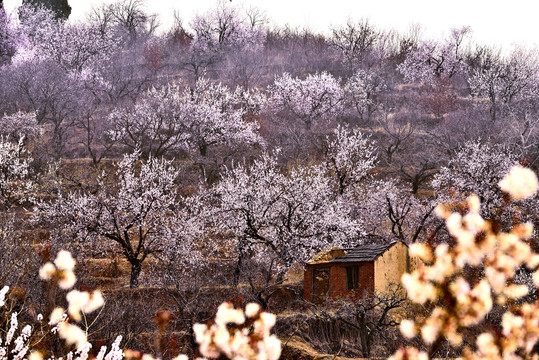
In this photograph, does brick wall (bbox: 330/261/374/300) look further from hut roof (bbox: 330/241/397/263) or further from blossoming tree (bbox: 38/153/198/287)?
blossoming tree (bbox: 38/153/198/287)

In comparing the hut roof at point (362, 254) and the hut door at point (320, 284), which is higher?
the hut roof at point (362, 254)

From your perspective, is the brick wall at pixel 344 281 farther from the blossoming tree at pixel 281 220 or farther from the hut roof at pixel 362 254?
the blossoming tree at pixel 281 220

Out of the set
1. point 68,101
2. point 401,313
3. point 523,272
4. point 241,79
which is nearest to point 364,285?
point 401,313

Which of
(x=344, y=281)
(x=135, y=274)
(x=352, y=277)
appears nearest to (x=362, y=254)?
(x=352, y=277)

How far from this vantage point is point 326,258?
3231 cm

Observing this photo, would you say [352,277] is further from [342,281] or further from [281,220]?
[281,220]

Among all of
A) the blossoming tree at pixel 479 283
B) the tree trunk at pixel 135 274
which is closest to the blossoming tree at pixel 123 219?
the tree trunk at pixel 135 274

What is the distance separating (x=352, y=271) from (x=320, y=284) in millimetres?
2273

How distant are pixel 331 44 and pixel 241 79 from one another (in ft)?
71.9

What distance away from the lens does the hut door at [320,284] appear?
3247 cm

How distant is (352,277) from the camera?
105 feet

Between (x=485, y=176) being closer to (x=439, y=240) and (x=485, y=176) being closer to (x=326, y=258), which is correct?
(x=439, y=240)

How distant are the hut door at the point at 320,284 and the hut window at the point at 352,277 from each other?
123 centimetres

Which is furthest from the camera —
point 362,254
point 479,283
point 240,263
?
point 240,263
